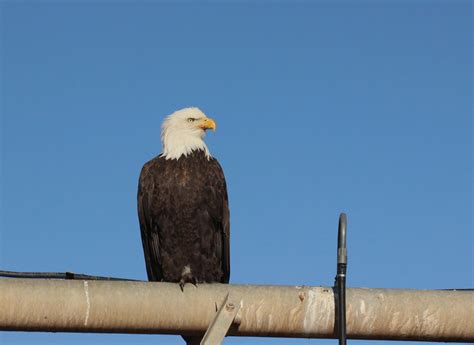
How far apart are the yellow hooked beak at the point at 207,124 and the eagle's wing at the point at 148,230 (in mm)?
875

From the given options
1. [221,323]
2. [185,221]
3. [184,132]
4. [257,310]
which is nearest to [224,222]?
[185,221]

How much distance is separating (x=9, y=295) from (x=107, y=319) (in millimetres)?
473

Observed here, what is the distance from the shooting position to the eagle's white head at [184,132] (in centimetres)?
754

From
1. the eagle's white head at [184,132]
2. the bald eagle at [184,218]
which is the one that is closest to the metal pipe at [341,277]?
the bald eagle at [184,218]

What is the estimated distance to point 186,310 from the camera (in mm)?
4477

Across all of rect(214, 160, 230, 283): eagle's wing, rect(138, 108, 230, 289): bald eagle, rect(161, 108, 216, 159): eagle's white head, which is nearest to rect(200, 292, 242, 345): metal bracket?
rect(138, 108, 230, 289): bald eagle

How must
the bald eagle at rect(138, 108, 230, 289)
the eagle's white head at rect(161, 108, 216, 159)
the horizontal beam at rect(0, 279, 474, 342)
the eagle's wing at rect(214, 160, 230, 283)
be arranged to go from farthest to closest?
the eagle's white head at rect(161, 108, 216, 159), the eagle's wing at rect(214, 160, 230, 283), the bald eagle at rect(138, 108, 230, 289), the horizontal beam at rect(0, 279, 474, 342)

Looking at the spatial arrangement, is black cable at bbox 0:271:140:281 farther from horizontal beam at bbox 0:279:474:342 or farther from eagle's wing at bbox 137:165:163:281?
eagle's wing at bbox 137:165:163:281

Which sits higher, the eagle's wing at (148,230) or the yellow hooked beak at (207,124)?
the yellow hooked beak at (207,124)

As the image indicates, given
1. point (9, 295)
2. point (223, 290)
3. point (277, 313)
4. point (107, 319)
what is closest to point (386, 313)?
point (277, 313)

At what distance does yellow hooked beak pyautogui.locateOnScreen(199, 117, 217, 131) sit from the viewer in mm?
8000

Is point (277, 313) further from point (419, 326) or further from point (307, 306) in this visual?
point (419, 326)

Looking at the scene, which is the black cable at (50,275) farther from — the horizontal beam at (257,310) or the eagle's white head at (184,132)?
the eagle's white head at (184,132)

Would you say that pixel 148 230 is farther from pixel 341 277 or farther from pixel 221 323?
pixel 341 277
